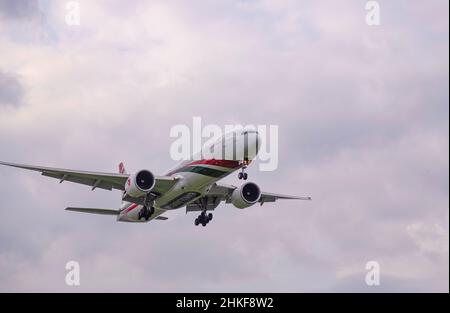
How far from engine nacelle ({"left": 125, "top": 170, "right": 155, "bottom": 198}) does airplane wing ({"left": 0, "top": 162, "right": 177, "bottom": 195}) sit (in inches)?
28.9

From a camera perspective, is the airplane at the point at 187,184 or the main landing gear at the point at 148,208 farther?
the main landing gear at the point at 148,208

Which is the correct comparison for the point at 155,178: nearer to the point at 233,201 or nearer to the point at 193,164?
the point at 193,164

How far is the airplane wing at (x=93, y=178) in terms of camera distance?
2288 inches

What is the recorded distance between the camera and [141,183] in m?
58.5

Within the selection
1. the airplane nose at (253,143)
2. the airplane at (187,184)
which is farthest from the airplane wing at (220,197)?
the airplane nose at (253,143)

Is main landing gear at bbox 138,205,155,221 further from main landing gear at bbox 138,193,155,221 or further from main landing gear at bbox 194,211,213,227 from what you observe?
main landing gear at bbox 194,211,213,227

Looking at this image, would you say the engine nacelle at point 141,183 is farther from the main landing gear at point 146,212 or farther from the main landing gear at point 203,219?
the main landing gear at point 203,219

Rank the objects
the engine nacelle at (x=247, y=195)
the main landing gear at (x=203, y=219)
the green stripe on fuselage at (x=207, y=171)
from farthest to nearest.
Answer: the main landing gear at (x=203, y=219) → the engine nacelle at (x=247, y=195) → the green stripe on fuselage at (x=207, y=171)

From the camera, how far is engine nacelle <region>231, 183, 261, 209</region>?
63.0 metres

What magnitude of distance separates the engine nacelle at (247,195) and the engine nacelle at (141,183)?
7997mm
